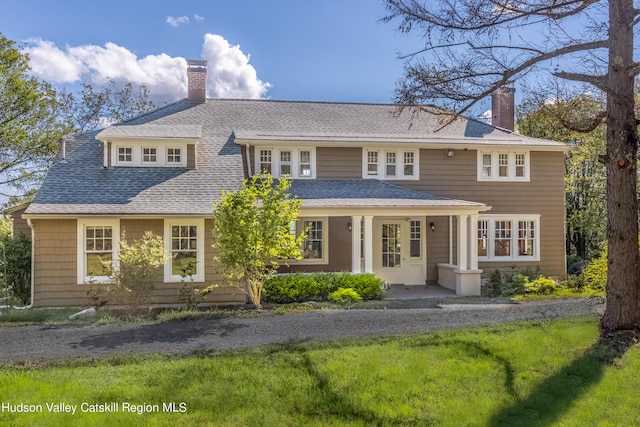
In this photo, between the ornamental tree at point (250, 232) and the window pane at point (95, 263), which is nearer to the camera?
the ornamental tree at point (250, 232)

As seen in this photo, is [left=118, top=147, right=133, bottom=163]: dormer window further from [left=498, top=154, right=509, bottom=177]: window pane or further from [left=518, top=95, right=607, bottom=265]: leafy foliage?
[left=518, top=95, right=607, bottom=265]: leafy foliage

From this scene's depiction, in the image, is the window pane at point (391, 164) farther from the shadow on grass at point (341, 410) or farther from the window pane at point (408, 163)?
the shadow on grass at point (341, 410)

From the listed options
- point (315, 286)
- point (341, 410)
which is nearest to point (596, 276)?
point (315, 286)

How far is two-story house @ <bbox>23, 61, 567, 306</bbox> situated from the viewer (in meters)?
10.7

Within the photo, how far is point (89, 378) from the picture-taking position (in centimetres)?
498

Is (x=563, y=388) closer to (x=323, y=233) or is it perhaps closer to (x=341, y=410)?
(x=341, y=410)

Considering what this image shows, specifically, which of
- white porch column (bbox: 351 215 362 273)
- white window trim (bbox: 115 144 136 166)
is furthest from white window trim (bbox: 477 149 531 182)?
white window trim (bbox: 115 144 136 166)

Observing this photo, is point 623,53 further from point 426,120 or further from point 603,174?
point 603,174

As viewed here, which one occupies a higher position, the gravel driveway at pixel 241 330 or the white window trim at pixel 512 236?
the white window trim at pixel 512 236

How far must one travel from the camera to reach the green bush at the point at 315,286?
10672mm

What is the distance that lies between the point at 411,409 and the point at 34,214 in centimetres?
992

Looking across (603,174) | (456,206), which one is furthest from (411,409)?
(603,174)

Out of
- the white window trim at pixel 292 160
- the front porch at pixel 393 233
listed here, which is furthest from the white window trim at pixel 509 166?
the white window trim at pixel 292 160

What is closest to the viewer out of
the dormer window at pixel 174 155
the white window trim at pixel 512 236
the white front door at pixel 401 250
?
the dormer window at pixel 174 155
